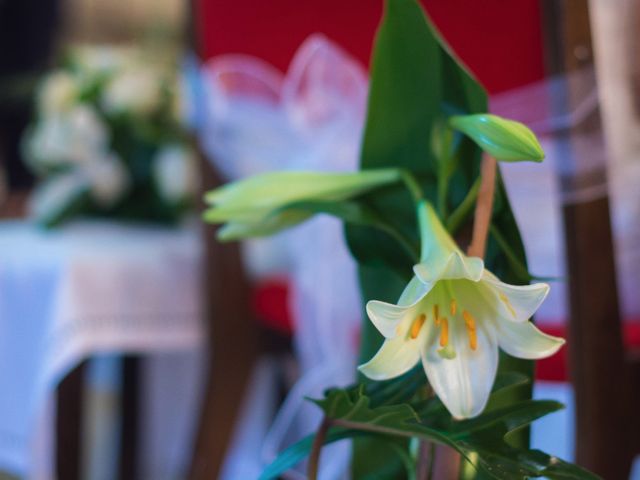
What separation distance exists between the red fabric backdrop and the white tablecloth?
300 mm

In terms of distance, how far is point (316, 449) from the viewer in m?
0.35

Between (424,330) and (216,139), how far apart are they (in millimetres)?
817

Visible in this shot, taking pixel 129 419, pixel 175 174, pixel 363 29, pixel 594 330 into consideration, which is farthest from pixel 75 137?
pixel 594 330

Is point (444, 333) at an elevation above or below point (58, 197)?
below

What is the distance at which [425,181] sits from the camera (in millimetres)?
439

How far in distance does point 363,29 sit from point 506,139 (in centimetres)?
63

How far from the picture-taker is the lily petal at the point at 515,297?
0.32 meters

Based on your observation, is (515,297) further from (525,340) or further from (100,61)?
(100,61)

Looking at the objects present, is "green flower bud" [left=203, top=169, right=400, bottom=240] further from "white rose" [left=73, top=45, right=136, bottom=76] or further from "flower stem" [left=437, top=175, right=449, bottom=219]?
"white rose" [left=73, top=45, right=136, bottom=76]

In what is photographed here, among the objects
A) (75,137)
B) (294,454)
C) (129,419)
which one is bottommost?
(129,419)

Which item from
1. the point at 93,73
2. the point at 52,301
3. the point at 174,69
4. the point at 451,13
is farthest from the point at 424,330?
the point at 174,69

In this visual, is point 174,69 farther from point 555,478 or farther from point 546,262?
point 555,478

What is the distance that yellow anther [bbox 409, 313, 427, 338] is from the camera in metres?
0.34

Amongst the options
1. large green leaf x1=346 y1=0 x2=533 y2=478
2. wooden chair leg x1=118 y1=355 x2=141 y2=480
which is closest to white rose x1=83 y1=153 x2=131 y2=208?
wooden chair leg x1=118 y1=355 x2=141 y2=480
